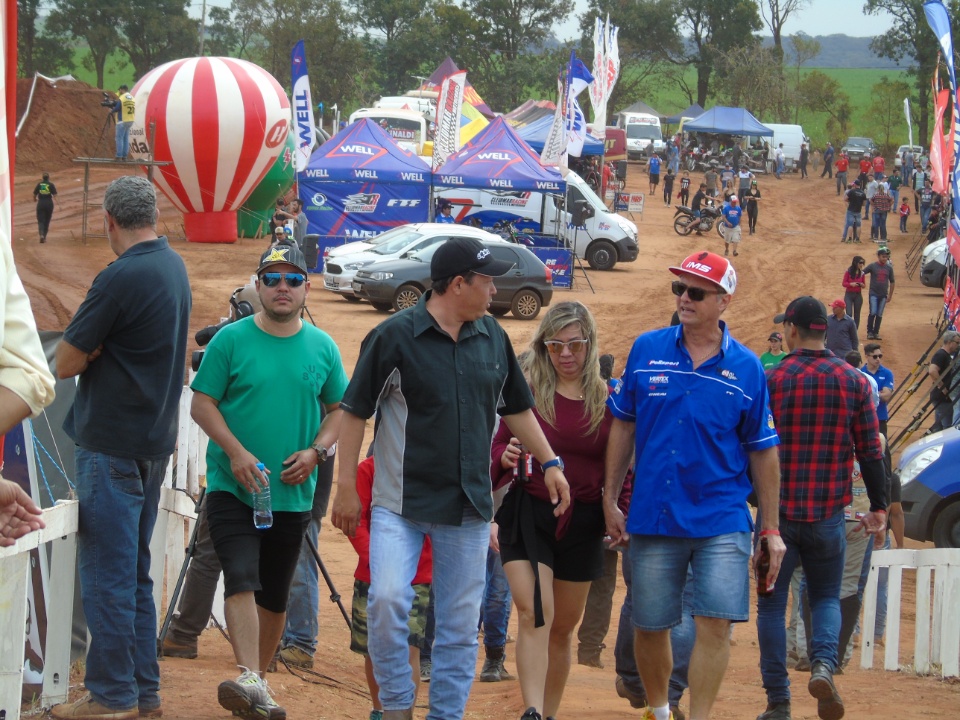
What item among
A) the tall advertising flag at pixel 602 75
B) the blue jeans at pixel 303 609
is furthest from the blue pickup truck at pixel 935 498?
the tall advertising flag at pixel 602 75

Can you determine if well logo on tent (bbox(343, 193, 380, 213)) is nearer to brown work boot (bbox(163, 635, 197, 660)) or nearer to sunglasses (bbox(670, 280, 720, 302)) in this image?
brown work boot (bbox(163, 635, 197, 660))

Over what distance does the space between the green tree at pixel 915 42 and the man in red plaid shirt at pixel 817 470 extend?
69633 mm

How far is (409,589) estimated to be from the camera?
15.4ft

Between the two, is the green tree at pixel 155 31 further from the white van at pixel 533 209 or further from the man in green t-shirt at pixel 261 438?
the man in green t-shirt at pixel 261 438

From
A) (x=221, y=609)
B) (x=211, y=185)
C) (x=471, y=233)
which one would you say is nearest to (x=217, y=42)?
(x=211, y=185)

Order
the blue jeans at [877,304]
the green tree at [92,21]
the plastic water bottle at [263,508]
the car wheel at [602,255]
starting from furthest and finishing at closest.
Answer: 1. the green tree at [92,21]
2. the car wheel at [602,255]
3. the blue jeans at [877,304]
4. the plastic water bottle at [263,508]

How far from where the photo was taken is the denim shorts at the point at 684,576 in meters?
5.02

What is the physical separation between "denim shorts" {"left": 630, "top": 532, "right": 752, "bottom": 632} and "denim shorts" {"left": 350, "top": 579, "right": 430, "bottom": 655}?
892mm

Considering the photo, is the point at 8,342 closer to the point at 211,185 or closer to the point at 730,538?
the point at 730,538

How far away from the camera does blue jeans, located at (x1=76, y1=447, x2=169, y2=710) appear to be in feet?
16.6

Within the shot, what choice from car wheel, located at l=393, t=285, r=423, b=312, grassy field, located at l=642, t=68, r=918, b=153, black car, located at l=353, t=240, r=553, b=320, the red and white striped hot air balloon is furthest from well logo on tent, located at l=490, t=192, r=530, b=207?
grassy field, located at l=642, t=68, r=918, b=153

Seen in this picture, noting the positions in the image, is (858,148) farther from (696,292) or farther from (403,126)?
(696,292)

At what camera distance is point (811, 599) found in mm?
6109

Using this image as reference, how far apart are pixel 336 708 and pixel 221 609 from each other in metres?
1.87
